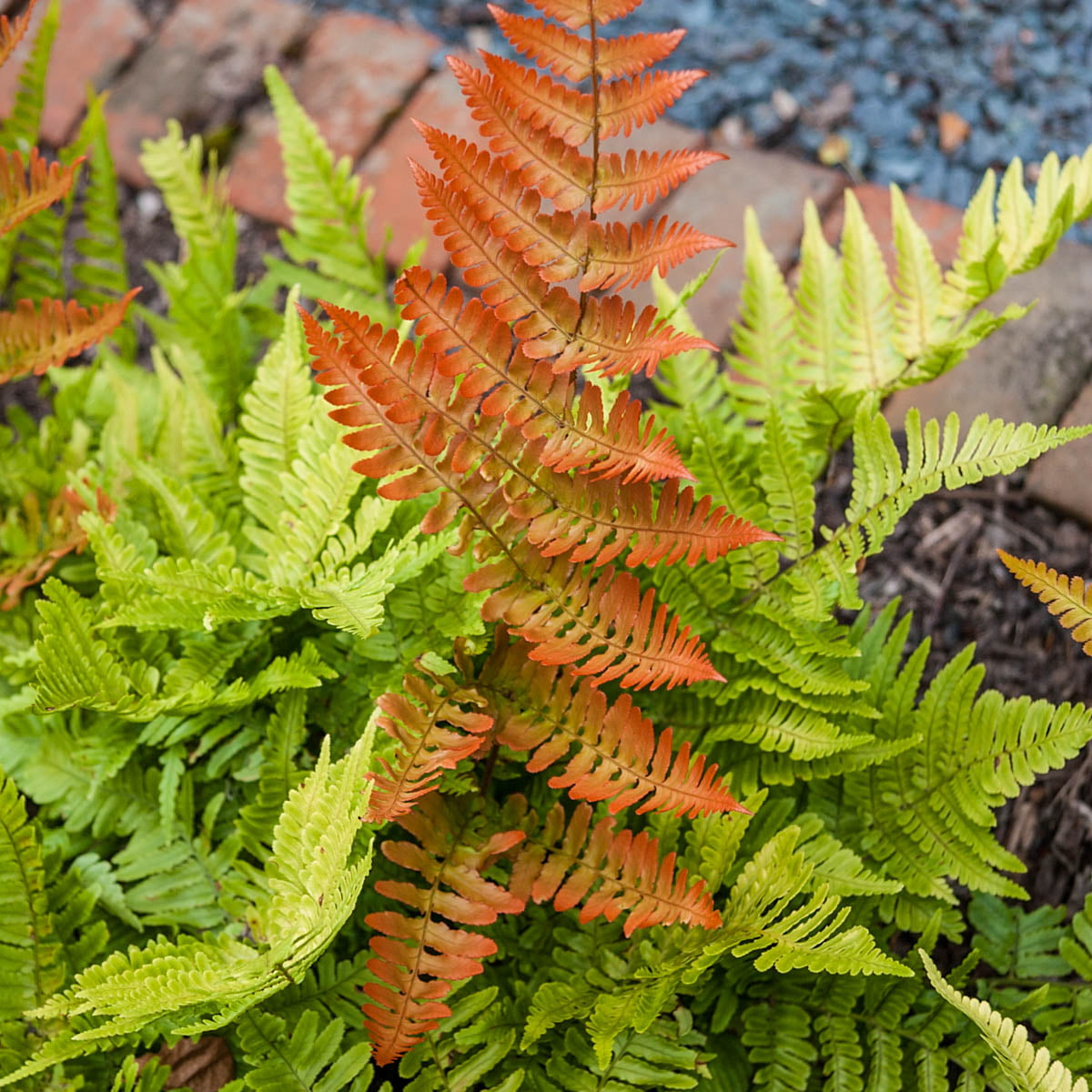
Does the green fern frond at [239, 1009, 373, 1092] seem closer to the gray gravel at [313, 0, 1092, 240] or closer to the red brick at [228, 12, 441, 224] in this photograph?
the red brick at [228, 12, 441, 224]

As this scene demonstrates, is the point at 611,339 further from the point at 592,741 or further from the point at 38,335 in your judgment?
the point at 38,335

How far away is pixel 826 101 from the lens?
2.47m

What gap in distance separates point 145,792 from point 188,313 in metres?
0.80

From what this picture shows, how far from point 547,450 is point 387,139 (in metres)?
1.60

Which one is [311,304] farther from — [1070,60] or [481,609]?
[1070,60]

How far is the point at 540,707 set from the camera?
119 cm

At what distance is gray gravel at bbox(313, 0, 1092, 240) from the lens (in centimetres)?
238

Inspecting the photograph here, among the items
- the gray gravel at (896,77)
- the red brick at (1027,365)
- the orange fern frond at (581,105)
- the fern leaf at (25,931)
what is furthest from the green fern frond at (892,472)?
the gray gravel at (896,77)

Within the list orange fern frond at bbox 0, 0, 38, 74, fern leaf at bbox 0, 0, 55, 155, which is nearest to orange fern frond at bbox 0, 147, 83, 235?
orange fern frond at bbox 0, 0, 38, 74

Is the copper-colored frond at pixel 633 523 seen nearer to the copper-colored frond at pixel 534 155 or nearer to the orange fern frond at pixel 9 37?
the copper-colored frond at pixel 534 155

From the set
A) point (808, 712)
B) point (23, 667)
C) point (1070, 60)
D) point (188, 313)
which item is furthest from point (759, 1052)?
point (1070, 60)

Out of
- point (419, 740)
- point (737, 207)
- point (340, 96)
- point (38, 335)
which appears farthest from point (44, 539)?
point (737, 207)

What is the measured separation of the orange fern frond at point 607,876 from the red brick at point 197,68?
2.00 meters

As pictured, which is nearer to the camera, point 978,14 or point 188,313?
point 188,313
